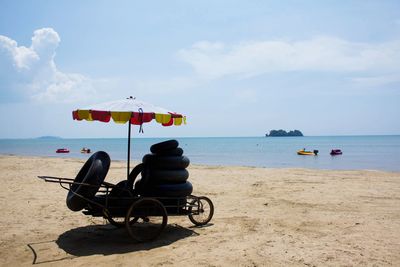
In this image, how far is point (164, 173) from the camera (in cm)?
677

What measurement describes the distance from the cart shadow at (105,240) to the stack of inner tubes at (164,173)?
74 cm

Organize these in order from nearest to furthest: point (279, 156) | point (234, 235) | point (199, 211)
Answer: point (234, 235)
point (199, 211)
point (279, 156)

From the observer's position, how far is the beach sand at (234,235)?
17.4 feet

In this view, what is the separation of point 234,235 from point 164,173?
165 cm

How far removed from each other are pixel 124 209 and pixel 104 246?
26.5 inches

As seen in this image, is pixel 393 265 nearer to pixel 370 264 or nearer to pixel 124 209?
pixel 370 264

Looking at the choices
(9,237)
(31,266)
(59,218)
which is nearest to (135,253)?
(31,266)

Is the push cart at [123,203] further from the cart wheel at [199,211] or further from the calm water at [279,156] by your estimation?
the calm water at [279,156]

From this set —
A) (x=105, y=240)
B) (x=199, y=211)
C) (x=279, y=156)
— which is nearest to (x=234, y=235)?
(x=199, y=211)

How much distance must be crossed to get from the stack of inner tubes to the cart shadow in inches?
29.2

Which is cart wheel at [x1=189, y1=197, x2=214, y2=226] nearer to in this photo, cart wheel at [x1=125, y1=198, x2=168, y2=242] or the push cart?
the push cart

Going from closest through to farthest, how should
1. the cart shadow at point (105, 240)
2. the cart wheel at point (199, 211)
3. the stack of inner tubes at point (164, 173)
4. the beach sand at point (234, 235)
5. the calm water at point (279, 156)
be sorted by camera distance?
1. the beach sand at point (234, 235)
2. the cart shadow at point (105, 240)
3. the stack of inner tubes at point (164, 173)
4. the cart wheel at point (199, 211)
5. the calm water at point (279, 156)

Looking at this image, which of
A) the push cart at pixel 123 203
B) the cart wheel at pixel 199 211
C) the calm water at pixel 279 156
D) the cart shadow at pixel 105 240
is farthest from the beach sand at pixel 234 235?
the calm water at pixel 279 156

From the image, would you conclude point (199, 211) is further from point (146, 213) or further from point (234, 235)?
point (146, 213)
